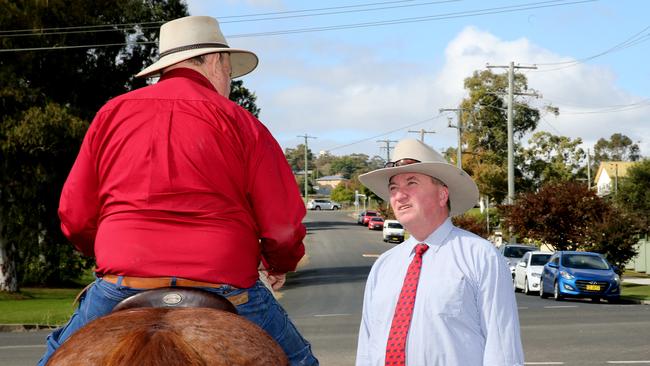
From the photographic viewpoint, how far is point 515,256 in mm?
39281

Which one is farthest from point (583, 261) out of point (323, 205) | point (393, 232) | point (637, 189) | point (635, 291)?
point (323, 205)

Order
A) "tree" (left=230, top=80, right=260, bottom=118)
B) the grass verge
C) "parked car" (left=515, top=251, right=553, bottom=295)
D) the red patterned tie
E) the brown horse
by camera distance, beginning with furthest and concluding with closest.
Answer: "tree" (left=230, top=80, right=260, bottom=118), "parked car" (left=515, top=251, right=553, bottom=295), the grass verge, the red patterned tie, the brown horse

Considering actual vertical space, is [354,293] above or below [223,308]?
below

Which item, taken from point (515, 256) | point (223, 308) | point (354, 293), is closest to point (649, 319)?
point (354, 293)

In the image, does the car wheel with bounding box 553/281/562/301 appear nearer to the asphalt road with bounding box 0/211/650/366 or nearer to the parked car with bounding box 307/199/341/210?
the asphalt road with bounding box 0/211/650/366

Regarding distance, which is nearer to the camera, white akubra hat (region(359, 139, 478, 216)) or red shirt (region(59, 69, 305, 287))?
red shirt (region(59, 69, 305, 287))

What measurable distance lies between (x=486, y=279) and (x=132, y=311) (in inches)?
85.8

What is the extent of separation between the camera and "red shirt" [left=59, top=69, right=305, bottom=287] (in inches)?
132

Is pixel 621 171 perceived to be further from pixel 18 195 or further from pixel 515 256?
pixel 18 195

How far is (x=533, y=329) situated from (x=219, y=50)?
1608 centimetres

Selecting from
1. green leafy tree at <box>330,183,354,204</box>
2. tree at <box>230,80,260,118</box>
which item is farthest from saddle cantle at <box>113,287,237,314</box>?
green leafy tree at <box>330,183,354,204</box>

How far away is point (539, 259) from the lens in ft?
110

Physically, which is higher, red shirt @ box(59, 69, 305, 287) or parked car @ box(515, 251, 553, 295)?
red shirt @ box(59, 69, 305, 287)

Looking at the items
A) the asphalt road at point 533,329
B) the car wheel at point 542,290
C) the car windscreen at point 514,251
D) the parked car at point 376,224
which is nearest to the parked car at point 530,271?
the asphalt road at point 533,329
